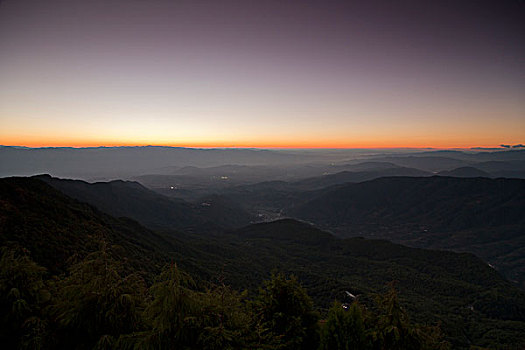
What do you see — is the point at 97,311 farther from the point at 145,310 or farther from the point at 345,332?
the point at 345,332

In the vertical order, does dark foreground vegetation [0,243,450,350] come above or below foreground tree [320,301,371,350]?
above

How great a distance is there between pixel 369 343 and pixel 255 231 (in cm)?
14557

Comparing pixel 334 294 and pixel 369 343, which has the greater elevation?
pixel 369 343

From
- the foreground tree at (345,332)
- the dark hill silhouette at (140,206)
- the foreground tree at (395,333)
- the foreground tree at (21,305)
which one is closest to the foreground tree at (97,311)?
the foreground tree at (21,305)

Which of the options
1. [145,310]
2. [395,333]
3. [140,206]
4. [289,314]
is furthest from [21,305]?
[140,206]

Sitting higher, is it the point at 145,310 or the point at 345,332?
the point at 145,310

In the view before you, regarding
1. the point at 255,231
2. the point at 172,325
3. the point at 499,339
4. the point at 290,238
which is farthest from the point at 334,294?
the point at 255,231

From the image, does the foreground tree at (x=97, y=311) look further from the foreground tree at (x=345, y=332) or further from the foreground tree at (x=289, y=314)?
the foreground tree at (x=345, y=332)

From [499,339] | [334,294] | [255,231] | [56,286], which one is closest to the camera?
[56,286]

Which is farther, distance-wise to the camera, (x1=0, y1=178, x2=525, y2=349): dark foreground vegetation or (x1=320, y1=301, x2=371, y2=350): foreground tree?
(x1=320, y1=301, x2=371, y2=350): foreground tree

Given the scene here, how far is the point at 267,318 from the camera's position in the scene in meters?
14.5

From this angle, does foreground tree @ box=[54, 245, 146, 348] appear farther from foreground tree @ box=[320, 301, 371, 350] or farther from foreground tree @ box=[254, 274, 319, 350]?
foreground tree @ box=[320, 301, 371, 350]

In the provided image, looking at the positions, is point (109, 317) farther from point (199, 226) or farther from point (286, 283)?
point (199, 226)

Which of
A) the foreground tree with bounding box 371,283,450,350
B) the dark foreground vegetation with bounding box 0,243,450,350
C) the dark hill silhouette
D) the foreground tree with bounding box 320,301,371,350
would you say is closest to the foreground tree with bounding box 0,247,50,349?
the dark foreground vegetation with bounding box 0,243,450,350
